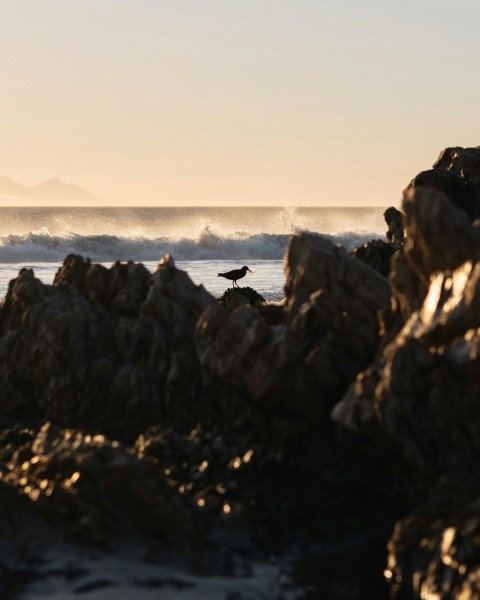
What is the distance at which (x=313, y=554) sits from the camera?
11680mm

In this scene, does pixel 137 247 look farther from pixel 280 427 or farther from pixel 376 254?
pixel 280 427

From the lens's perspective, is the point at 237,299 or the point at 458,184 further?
the point at 237,299

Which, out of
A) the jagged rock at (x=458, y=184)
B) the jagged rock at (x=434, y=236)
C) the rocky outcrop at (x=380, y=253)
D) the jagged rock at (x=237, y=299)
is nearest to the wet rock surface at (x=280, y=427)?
the jagged rock at (x=434, y=236)

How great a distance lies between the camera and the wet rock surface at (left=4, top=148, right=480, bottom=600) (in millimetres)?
11102

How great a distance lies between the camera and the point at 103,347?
55.6 ft

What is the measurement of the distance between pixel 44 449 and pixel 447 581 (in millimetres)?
5022

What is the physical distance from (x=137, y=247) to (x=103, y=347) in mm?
76217

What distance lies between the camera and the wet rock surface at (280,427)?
437 inches

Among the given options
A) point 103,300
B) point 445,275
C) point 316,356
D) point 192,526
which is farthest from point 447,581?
point 103,300

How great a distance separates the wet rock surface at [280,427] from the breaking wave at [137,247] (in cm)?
7040

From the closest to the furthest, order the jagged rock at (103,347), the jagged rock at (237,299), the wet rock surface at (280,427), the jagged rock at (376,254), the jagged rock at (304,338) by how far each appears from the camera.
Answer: the wet rock surface at (280,427), the jagged rock at (304,338), the jagged rock at (103,347), the jagged rock at (376,254), the jagged rock at (237,299)

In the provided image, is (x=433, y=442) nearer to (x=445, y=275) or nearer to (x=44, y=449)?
(x=445, y=275)

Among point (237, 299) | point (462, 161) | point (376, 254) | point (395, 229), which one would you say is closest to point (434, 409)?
point (376, 254)

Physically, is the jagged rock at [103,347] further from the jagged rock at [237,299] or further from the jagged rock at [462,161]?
the jagged rock at [462,161]
